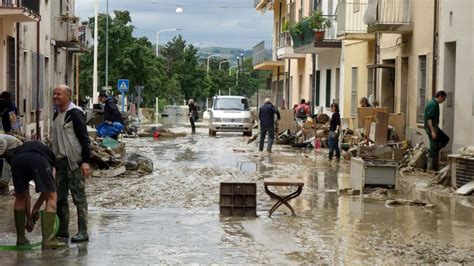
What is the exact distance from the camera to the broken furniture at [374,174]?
1666cm

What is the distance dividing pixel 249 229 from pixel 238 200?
54.0 inches

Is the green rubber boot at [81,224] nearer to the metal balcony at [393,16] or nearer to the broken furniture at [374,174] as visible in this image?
the broken furniture at [374,174]

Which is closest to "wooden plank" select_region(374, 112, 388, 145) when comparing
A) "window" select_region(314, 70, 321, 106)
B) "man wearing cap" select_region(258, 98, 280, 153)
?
"man wearing cap" select_region(258, 98, 280, 153)

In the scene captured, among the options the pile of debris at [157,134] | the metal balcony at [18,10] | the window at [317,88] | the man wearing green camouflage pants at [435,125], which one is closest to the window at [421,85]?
the man wearing green camouflage pants at [435,125]

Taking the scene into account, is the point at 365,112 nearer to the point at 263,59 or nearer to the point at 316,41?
the point at 316,41

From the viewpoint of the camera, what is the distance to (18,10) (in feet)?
70.6

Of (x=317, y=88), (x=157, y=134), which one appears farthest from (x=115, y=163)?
(x=317, y=88)

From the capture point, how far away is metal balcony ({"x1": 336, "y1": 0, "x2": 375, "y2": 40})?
29812mm

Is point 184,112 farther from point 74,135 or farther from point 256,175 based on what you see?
point 74,135

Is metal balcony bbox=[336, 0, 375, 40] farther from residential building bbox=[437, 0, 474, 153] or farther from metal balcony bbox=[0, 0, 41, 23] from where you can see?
metal balcony bbox=[0, 0, 41, 23]

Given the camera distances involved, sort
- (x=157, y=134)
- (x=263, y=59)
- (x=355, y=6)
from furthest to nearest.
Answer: (x=263, y=59)
(x=157, y=134)
(x=355, y=6)

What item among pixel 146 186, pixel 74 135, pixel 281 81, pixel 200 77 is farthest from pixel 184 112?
pixel 74 135

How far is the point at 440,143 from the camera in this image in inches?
813

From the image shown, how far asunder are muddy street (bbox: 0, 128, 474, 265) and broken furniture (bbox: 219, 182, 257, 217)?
271 millimetres
